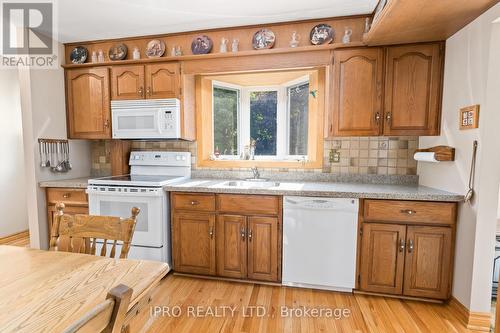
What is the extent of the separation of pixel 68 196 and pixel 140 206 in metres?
0.87

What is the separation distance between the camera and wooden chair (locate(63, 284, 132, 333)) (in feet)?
1.60

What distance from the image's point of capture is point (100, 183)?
2.47 metres

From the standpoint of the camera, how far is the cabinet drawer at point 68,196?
2629mm

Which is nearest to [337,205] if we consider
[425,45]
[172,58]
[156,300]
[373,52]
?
[373,52]

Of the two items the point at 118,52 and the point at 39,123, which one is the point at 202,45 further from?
the point at 39,123

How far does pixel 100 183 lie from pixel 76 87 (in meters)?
1.19

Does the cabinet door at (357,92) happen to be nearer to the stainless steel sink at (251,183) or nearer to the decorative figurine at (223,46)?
the stainless steel sink at (251,183)

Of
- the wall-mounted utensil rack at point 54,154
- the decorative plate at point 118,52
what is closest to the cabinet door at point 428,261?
the decorative plate at point 118,52

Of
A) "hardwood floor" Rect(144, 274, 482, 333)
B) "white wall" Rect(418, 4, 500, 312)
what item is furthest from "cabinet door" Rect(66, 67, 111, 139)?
"white wall" Rect(418, 4, 500, 312)

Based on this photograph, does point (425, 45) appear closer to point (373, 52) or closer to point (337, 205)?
point (373, 52)

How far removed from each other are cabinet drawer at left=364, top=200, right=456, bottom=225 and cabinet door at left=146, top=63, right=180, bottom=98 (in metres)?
2.07

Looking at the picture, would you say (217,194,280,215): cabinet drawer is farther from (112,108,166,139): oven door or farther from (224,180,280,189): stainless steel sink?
(112,108,166,139): oven door

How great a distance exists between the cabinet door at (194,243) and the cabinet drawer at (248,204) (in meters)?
0.16

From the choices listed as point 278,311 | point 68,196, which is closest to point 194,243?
point 278,311
